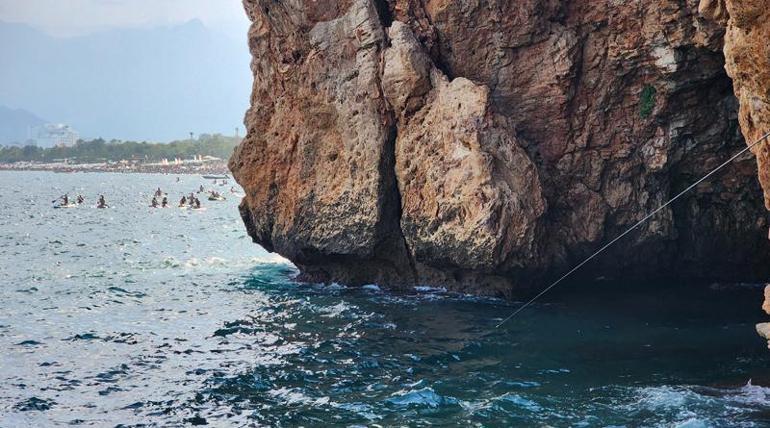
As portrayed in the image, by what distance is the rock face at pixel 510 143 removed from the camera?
22.3m

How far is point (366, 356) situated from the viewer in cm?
A: 1808

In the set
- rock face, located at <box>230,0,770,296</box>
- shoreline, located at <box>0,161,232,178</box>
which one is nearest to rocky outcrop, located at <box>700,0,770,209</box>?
rock face, located at <box>230,0,770,296</box>

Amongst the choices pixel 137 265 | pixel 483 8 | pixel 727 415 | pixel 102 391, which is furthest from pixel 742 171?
pixel 137 265

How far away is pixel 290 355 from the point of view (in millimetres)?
18344

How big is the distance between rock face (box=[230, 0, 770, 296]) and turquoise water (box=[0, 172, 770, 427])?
1.53 meters

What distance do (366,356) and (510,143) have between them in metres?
8.50

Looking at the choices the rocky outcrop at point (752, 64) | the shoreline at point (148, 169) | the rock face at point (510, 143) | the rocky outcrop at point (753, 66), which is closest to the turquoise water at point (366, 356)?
the rock face at point (510, 143)

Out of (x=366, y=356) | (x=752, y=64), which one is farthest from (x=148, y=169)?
(x=752, y=64)

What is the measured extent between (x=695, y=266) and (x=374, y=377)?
15.1 meters

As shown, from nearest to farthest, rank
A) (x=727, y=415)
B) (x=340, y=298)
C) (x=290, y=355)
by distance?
1. (x=727, y=415)
2. (x=290, y=355)
3. (x=340, y=298)

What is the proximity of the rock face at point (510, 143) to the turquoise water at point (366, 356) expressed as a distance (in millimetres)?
1534

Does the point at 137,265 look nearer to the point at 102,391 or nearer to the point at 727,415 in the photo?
the point at 102,391

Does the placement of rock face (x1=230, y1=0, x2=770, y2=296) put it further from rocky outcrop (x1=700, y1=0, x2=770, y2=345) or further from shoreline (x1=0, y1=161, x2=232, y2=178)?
shoreline (x1=0, y1=161, x2=232, y2=178)

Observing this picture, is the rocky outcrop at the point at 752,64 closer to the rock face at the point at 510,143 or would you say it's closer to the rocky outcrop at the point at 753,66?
the rocky outcrop at the point at 753,66
